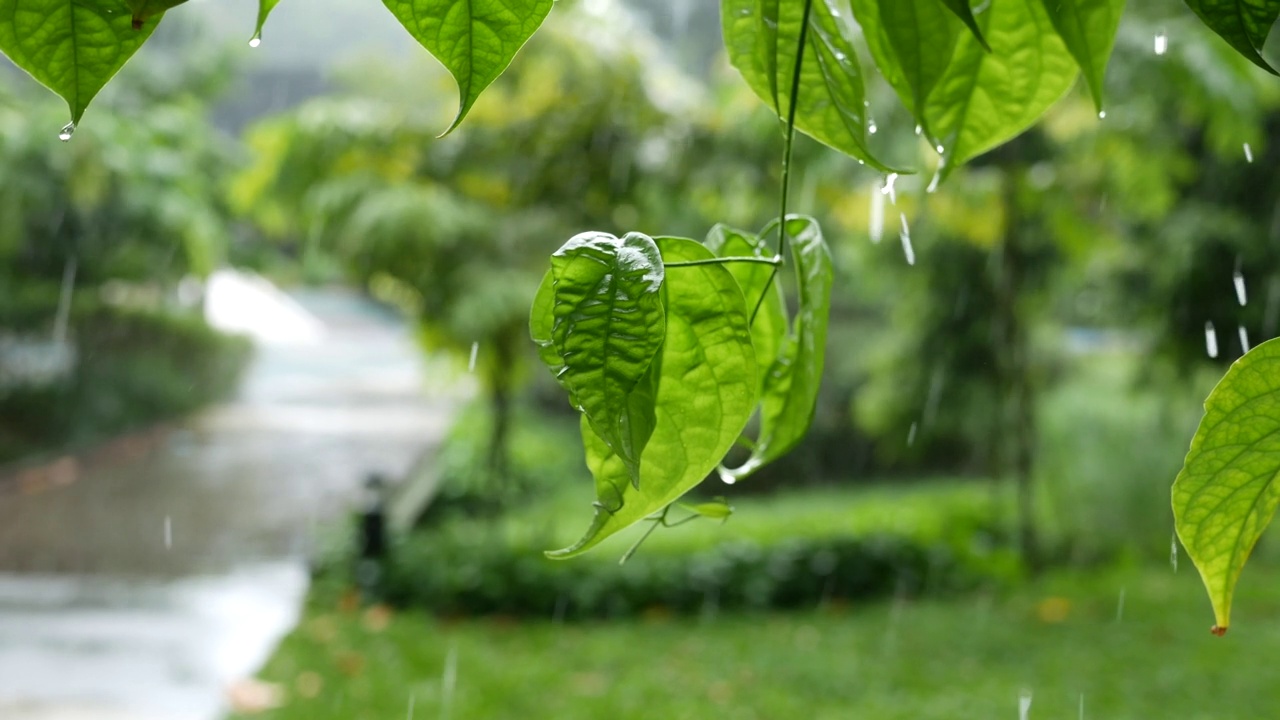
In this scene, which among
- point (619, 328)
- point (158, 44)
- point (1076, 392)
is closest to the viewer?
point (619, 328)

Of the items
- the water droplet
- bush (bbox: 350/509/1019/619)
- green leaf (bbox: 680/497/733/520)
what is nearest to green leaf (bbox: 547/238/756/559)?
green leaf (bbox: 680/497/733/520)

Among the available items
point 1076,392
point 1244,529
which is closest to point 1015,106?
point 1244,529

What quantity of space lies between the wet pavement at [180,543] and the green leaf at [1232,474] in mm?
2178

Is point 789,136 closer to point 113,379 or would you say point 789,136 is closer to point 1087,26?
point 1087,26

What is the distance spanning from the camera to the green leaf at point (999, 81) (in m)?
0.25

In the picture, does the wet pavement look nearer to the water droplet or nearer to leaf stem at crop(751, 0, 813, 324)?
leaf stem at crop(751, 0, 813, 324)

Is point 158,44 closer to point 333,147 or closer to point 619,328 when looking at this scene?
point 333,147

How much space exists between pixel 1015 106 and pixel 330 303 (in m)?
11.6

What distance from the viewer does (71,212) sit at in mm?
4402

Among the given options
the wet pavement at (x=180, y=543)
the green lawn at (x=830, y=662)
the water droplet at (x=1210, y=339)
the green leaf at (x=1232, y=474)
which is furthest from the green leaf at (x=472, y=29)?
the water droplet at (x=1210, y=339)

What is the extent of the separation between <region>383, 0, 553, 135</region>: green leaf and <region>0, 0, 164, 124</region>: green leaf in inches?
1.7

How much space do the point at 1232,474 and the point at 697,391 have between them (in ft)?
0.34

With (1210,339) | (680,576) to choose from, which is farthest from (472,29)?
(1210,339)

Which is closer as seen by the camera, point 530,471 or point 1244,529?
point 1244,529
